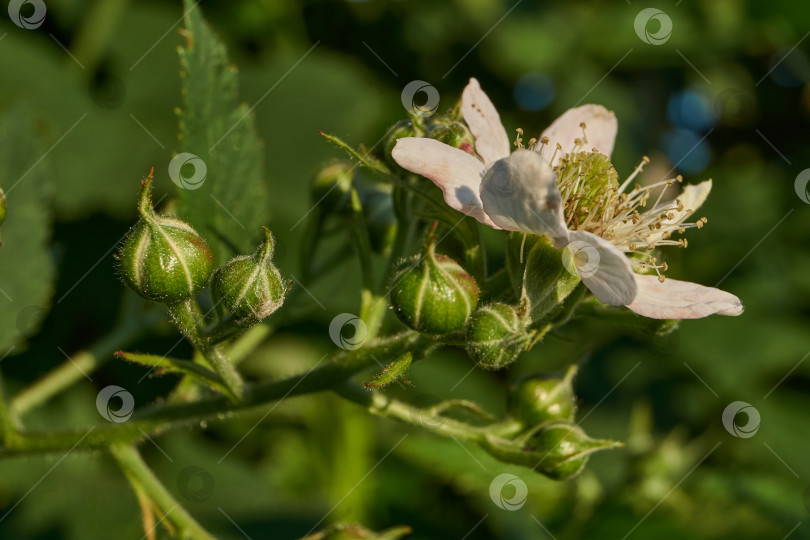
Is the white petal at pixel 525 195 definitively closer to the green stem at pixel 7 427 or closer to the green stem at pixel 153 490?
the green stem at pixel 153 490

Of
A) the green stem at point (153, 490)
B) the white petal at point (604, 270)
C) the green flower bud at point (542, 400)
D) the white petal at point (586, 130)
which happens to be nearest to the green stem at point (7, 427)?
the green stem at point (153, 490)

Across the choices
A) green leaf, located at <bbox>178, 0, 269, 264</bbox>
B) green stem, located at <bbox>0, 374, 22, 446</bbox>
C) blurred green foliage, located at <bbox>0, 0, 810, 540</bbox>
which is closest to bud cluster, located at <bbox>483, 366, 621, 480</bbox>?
blurred green foliage, located at <bbox>0, 0, 810, 540</bbox>

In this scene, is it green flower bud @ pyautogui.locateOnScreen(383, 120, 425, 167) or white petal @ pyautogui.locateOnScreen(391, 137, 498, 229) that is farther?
green flower bud @ pyautogui.locateOnScreen(383, 120, 425, 167)

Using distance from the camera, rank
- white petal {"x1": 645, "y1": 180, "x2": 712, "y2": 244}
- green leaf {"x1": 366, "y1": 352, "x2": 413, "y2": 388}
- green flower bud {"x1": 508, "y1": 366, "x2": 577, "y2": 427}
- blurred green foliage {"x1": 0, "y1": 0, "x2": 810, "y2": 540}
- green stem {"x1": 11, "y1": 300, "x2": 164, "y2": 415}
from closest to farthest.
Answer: green leaf {"x1": 366, "y1": 352, "x2": 413, "y2": 388} → green flower bud {"x1": 508, "y1": 366, "x2": 577, "y2": 427} → white petal {"x1": 645, "y1": 180, "x2": 712, "y2": 244} → green stem {"x1": 11, "y1": 300, "x2": 164, "y2": 415} → blurred green foliage {"x1": 0, "y1": 0, "x2": 810, "y2": 540}

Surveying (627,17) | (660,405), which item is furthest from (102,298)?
(627,17)

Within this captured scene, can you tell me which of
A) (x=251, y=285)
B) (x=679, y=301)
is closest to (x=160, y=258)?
(x=251, y=285)

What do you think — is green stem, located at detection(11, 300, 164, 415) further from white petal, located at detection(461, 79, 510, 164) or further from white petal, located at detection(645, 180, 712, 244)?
white petal, located at detection(645, 180, 712, 244)
